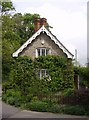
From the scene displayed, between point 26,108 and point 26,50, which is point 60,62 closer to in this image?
point 26,50

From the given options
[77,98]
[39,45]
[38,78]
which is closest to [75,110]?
[77,98]

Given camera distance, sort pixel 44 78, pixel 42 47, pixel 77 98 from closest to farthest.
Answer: pixel 77 98 < pixel 44 78 < pixel 42 47

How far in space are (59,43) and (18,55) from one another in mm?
4565

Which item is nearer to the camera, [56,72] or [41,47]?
[56,72]

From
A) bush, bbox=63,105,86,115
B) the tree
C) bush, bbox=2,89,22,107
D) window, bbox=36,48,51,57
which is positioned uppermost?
the tree

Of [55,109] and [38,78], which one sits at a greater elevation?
[38,78]

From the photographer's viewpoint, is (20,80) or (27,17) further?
(27,17)

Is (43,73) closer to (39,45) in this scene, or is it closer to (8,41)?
(39,45)

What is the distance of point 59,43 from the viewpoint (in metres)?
33.3

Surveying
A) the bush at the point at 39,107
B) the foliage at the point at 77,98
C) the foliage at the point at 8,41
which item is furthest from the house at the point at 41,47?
the bush at the point at 39,107

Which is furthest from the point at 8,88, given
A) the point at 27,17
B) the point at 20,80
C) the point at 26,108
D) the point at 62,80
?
the point at 27,17

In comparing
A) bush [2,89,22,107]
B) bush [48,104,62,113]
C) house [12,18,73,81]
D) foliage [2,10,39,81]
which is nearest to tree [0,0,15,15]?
foliage [2,10,39,81]

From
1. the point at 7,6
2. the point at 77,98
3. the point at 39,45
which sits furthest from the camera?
the point at 7,6

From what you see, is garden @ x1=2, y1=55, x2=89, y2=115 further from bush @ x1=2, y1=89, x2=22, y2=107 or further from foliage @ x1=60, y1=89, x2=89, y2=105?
foliage @ x1=60, y1=89, x2=89, y2=105
